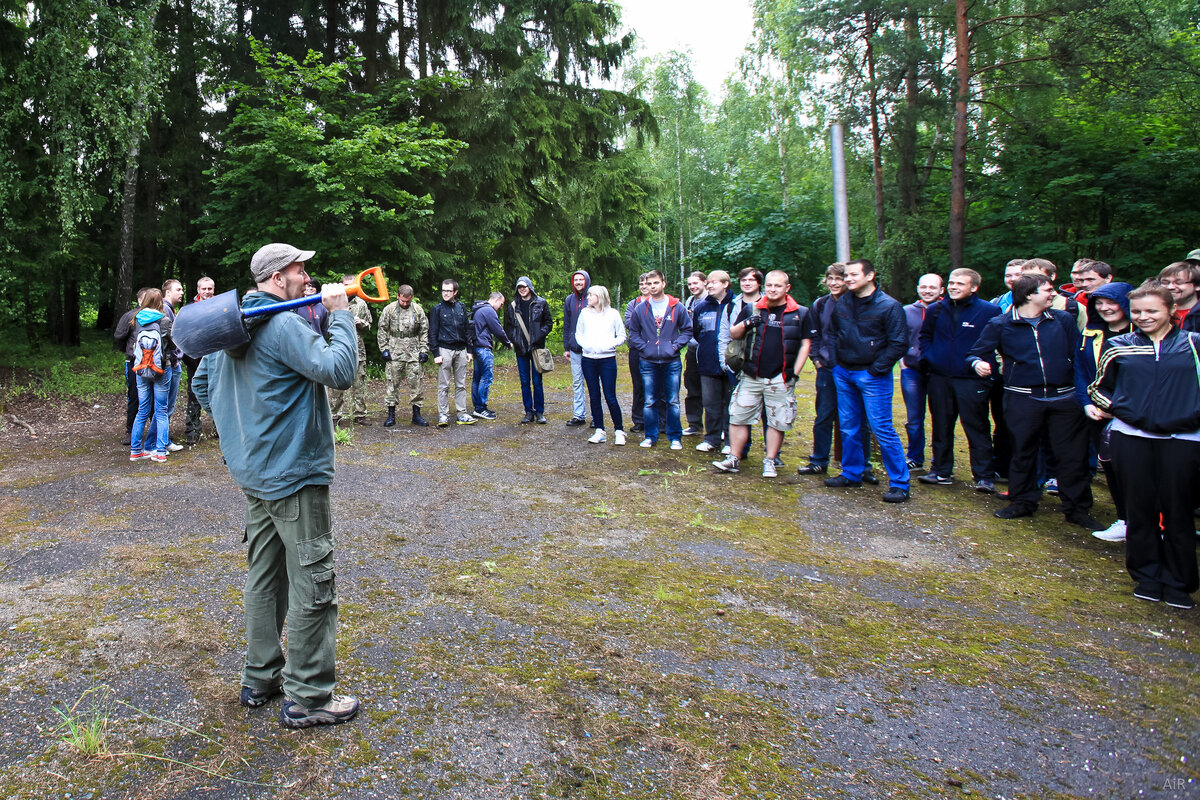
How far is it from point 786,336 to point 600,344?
2.48m

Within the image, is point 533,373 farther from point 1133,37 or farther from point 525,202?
point 1133,37

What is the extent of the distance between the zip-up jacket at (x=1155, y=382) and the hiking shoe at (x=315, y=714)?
4.69 m

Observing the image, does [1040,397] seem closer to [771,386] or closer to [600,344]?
[771,386]

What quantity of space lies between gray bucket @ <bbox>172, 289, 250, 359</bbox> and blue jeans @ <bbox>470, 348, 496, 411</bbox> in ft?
25.9

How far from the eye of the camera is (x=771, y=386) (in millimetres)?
7312

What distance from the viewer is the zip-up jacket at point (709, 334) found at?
851cm

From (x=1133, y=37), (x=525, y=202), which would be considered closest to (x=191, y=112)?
(x=525, y=202)

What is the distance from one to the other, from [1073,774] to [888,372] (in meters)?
4.29

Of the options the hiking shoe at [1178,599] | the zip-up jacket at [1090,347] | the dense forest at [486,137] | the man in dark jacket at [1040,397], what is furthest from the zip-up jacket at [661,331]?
the dense forest at [486,137]

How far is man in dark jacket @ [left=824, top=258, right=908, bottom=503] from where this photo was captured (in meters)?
6.59

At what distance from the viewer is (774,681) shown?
348 cm

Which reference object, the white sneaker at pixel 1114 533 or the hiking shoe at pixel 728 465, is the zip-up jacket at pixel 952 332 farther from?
the hiking shoe at pixel 728 465

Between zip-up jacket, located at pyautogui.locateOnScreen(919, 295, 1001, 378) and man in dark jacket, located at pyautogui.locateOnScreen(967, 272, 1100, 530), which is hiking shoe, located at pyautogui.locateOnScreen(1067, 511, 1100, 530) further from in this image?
zip-up jacket, located at pyautogui.locateOnScreen(919, 295, 1001, 378)

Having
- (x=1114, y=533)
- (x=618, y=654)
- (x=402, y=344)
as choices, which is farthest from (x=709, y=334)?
(x=618, y=654)
